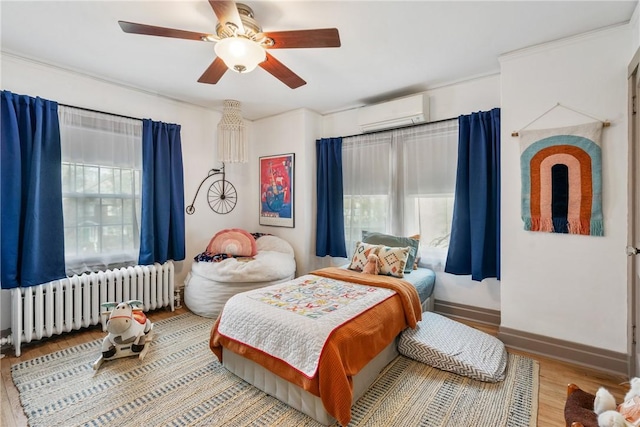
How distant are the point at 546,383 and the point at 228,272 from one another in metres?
2.93

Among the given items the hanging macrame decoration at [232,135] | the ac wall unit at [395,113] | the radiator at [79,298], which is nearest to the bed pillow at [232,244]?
the radiator at [79,298]

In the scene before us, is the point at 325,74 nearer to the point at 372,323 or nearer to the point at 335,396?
the point at 372,323

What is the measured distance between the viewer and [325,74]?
9.83 ft

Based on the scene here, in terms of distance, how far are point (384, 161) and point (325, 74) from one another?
1.30m

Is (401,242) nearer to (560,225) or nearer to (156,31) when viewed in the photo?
(560,225)

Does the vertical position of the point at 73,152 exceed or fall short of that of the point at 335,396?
it exceeds it

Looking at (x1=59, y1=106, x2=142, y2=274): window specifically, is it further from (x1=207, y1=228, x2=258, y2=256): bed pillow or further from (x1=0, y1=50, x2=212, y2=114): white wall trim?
(x1=207, y1=228, x2=258, y2=256): bed pillow

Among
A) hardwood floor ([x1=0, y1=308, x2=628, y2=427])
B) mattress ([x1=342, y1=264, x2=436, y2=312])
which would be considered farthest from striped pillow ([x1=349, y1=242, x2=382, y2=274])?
hardwood floor ([x1=0, y1=308, x2=628, y2=427])

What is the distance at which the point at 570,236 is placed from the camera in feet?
7.83

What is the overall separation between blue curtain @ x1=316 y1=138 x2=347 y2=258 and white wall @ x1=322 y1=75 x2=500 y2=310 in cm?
127

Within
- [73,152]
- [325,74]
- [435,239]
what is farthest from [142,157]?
[435,239]

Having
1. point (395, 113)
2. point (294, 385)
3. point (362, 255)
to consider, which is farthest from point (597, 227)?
point (294, 385)

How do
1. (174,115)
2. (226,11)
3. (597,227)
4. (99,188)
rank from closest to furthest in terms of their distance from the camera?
(226,11) < (597,227) < (99,188) < (174,115)

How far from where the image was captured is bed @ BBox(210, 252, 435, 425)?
1.67m
